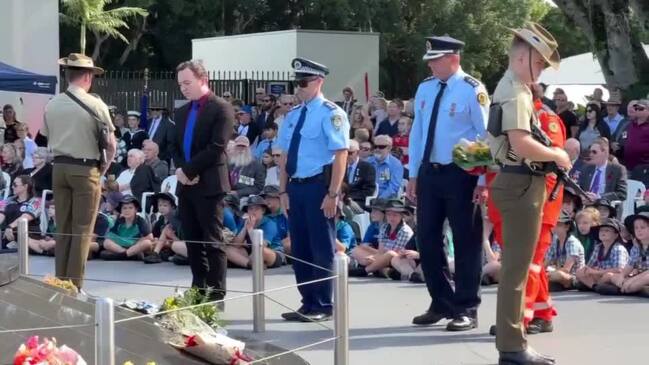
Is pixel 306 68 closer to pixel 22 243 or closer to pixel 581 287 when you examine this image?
pixel 22 243

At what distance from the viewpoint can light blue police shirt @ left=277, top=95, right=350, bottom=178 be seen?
840 cm

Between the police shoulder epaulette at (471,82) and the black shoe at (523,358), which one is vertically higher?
the police shoulder epaulette at (471,82)

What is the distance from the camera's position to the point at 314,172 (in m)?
8.51

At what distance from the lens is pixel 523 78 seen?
6742 mm

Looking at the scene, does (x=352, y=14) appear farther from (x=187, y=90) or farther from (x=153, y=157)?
(x=187, y=90)

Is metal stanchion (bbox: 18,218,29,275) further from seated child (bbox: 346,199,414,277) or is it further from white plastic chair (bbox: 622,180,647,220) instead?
white plastic chair (bbox: 622,180,647,220)

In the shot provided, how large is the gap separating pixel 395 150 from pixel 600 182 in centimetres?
387

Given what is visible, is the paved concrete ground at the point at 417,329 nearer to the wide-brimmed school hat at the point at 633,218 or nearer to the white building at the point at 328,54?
the wide-brimmed school hat at the point at 633,218

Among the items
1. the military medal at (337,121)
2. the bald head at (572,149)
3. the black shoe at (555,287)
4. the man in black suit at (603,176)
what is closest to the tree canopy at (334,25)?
the man in black suit at (603,176)

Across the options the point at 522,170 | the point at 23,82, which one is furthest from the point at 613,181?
the point at 23,82

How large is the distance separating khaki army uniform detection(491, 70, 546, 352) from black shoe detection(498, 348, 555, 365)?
0.03 meters

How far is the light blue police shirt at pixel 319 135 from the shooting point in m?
8.40

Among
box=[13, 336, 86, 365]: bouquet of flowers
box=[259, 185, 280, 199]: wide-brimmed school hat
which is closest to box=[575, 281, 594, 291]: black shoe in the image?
box=[259, 185, 280, 199]: wide-brimmed school hat

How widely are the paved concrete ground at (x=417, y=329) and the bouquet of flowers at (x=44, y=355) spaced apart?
A: 2672mm
